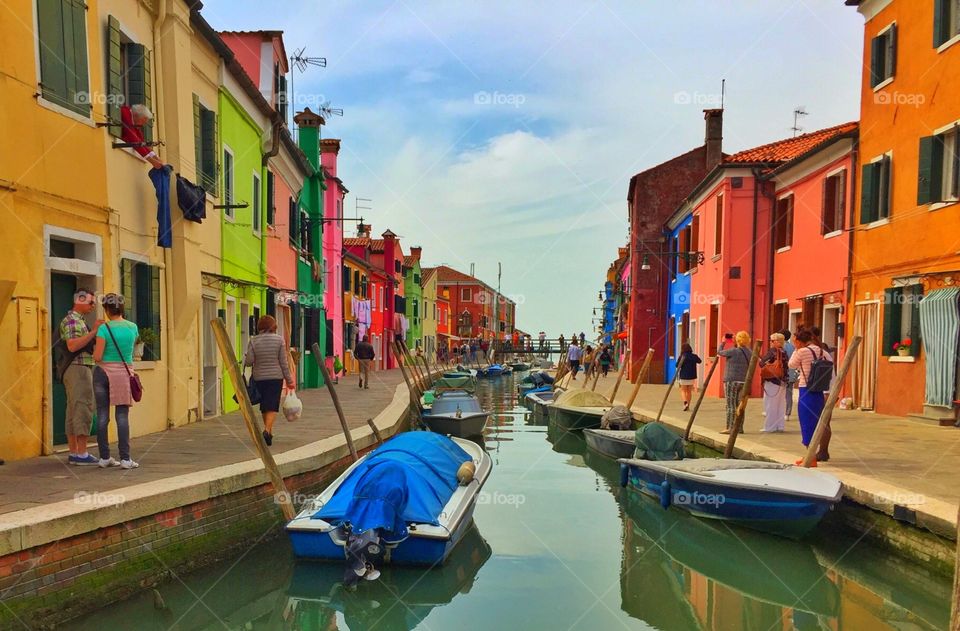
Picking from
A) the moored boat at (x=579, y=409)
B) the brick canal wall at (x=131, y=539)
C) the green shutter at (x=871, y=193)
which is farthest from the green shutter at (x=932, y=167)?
the brick canal wall at (x=131, y=539)

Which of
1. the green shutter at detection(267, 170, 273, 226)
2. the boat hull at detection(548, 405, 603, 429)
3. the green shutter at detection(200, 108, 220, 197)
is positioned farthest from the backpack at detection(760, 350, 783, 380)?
the green shutter at detection(267, 170, 273, 226)

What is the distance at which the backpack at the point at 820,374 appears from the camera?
887 centimetres

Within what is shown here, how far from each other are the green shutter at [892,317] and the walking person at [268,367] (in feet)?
34.0

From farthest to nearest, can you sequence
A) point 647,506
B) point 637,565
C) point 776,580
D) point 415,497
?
point 647,506 → point 637,565 → point 776,580 → point 415,497

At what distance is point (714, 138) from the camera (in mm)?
27328

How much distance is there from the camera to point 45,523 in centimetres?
457

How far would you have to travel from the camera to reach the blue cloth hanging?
938 cm

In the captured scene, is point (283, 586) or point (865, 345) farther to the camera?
point (865, 345)

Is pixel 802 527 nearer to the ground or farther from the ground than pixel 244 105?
nearer to the ground

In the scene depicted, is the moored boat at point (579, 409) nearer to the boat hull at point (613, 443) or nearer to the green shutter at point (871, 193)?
the boat hull at point (613, 443)

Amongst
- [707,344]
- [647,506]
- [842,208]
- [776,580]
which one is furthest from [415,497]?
[707,344]

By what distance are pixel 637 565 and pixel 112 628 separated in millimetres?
4747

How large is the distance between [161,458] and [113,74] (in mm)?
4616

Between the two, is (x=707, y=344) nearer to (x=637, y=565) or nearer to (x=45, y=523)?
(x=637, y=565)
